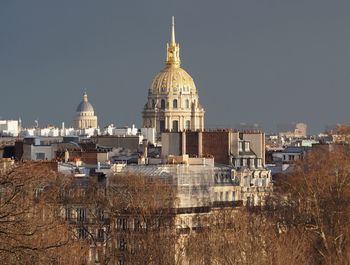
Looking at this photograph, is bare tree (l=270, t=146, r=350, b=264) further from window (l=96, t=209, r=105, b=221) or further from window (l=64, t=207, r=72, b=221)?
window (l=64, t=207, r=72, b=221)

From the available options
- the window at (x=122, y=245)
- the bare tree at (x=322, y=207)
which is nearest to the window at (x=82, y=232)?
the window at (x=122, y=245)

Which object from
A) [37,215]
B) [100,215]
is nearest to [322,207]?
[100,215]

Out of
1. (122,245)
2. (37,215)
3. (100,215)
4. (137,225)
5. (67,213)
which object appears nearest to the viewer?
(37,215)

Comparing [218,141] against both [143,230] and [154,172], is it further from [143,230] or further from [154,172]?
[143,230]

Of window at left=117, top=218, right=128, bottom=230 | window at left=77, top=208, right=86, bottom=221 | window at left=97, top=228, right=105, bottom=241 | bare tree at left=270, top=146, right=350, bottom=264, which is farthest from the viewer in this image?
window at left=77, top=208, right=86, bottom=221

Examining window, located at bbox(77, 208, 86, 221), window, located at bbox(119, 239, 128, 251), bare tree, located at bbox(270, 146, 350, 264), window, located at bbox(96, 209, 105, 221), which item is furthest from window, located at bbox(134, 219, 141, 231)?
bare tree, located at bbox(270, 146, 350, 264)

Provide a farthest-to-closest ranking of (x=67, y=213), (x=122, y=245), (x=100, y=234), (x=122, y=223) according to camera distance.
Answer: (x=67, y=213) < (x=100, y=234) < (x=122, y=223) < (x=122, y=245)

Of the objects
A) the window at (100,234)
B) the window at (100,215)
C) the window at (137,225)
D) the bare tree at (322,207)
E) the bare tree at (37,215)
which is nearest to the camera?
the bare tree at (37,215)

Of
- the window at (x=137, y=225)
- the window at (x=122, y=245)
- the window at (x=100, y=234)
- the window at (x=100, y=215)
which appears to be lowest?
the window at (x=122, y=245)

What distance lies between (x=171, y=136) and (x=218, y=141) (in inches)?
169

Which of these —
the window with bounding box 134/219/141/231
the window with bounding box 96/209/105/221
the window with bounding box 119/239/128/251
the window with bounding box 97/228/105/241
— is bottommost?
the window with bounding box 119/239/128/251

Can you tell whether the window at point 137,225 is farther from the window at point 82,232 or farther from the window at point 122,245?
the window at point 82,232

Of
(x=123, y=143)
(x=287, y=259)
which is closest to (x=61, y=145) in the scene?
(x=123, y=143)

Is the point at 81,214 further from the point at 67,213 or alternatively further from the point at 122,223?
the point at 122,223
